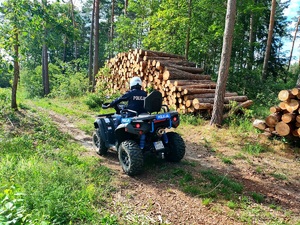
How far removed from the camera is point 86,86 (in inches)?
609

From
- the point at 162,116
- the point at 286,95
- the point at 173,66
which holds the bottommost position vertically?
the point at 162,116

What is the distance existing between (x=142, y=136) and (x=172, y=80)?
17.2ft

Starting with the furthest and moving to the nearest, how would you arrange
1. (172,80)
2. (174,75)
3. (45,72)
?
(45,72)
(174,75)
(172,80)

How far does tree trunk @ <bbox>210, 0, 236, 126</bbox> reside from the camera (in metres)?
6.74

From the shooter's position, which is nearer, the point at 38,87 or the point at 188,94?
the point at 188,94

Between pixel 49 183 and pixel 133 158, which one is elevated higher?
pixel 133 158

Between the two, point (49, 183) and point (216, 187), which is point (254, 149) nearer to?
point (216, 187)

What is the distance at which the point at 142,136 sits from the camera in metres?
4.25

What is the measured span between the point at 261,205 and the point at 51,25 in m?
5.90

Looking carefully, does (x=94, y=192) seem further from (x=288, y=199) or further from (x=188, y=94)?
(x=188, y=94)

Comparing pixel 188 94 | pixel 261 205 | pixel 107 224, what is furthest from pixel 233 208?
pixel 188 94

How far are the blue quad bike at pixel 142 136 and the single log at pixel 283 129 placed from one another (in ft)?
9.49

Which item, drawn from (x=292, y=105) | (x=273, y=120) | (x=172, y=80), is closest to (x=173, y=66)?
(x=172, y=80)

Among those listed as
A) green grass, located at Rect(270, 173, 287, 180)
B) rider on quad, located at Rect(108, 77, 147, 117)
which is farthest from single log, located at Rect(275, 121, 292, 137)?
rider on quad, located at Rect(108, 77, 147, 117)
